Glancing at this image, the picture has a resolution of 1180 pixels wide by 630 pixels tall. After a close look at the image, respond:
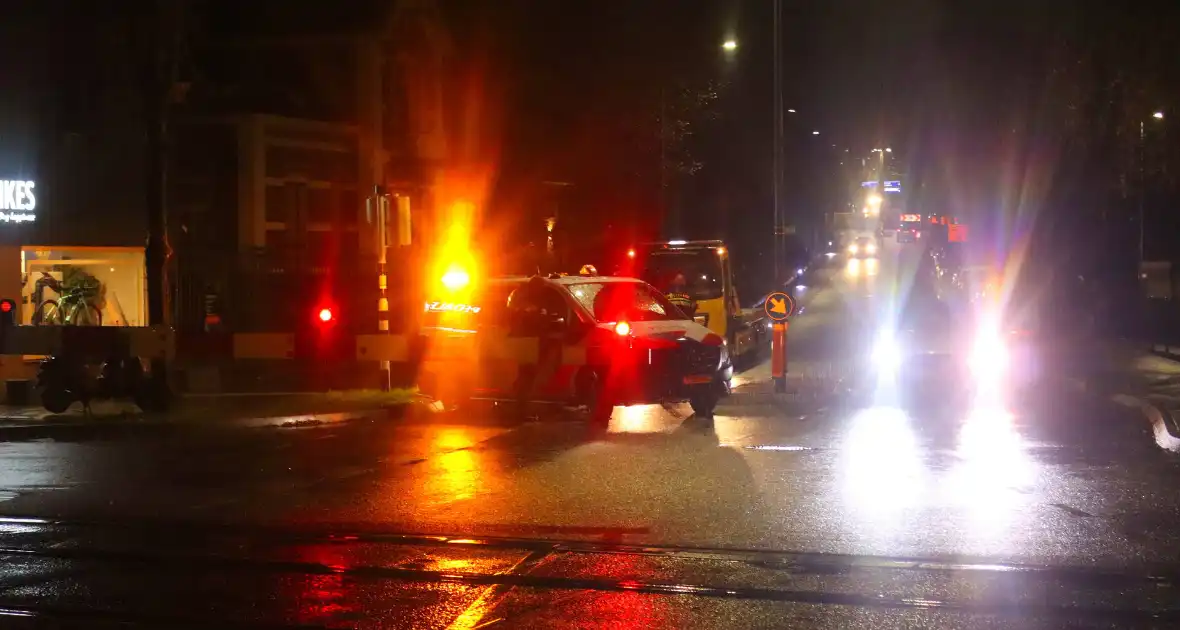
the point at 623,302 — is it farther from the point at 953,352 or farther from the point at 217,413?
the point at 953,352

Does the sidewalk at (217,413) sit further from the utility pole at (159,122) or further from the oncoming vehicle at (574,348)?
the utility pole at (159,122)

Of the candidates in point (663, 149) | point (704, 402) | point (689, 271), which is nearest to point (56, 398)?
point (704, 402)

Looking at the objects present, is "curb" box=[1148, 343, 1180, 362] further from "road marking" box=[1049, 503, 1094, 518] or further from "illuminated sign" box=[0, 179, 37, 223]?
"illuminated sign" box=[0, 179, 37, 223]

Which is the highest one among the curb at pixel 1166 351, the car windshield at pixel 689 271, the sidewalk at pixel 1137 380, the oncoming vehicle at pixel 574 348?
the car windshield at pixel 689 271

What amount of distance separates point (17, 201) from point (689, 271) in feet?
38.5

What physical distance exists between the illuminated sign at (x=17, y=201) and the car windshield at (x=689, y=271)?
35.6ft

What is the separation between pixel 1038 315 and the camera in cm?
2961

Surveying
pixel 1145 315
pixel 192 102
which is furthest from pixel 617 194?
pixel 1145 315

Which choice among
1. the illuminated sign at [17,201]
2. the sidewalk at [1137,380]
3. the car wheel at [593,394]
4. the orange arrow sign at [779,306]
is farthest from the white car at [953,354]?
the illuminated sign at [17,201]

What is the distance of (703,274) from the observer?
21.6 meters

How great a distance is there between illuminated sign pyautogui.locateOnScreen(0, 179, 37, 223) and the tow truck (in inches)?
418

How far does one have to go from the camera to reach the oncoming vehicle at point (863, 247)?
71.2m

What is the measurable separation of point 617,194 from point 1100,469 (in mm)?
17184

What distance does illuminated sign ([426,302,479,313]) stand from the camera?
48.4ft
